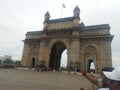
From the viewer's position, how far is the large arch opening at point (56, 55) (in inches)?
1444

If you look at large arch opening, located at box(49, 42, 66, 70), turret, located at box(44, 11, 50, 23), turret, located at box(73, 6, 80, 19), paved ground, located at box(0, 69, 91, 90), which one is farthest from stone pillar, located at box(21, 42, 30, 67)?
paved ground, located at box(0, 69, 91, 90)

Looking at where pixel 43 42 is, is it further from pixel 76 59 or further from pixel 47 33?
pixel 76 59

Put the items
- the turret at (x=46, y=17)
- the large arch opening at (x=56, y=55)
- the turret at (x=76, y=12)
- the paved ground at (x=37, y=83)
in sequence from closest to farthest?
1. the paved ground at (x=37, y=83)
2. the turret at (x=76, y=12)
3. the large arch opening at (x=56, y=55)
4. the turret at (x=46, y=17)

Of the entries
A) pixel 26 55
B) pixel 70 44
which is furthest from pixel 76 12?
pixel 26 55

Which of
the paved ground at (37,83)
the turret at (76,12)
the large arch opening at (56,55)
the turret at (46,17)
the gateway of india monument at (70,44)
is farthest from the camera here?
the turret at (46,17)

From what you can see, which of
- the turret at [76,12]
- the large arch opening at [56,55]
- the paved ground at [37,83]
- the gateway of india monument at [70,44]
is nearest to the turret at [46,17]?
the gateway of india monument at [70,44]

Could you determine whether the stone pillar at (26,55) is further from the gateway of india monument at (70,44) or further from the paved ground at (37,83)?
the paved ground at (37,83)

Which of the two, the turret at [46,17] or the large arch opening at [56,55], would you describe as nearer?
the large arch opening at [56,55]

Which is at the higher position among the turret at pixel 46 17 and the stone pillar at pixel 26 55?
the turret at pixel 46 17

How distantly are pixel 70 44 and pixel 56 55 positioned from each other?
732cm

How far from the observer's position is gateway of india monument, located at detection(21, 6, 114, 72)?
29.5 metres

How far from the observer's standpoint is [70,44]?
Result: 32.4 metres

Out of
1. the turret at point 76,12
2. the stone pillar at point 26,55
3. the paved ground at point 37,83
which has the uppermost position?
the turret at point 76,12

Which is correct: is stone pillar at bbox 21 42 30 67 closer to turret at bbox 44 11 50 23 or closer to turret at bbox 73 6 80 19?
turret at bbox 44 11 50 23
